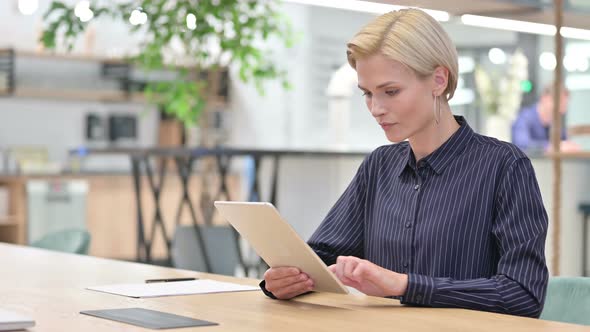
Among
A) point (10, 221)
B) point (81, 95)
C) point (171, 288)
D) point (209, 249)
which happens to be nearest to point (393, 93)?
point (171, 288)

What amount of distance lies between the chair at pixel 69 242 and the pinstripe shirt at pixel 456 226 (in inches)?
61.7

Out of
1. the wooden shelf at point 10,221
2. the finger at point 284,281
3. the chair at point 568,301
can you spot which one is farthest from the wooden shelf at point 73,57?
the chair at point 568,301

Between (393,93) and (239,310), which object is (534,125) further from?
(239,310)

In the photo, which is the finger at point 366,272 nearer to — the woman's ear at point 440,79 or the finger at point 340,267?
the finger at point 340,267

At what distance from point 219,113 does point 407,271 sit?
771 centimetres

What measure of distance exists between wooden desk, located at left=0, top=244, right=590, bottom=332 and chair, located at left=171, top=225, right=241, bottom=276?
8.38 ft

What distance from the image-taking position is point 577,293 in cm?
204

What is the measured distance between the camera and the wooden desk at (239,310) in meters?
1.72

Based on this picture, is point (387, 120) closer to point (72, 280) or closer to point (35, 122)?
point (72, 280)

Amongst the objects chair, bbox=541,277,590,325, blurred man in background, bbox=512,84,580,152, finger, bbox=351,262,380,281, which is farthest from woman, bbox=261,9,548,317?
blurred man in background, bbox=512,84,580,152

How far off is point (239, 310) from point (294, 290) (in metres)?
0.16

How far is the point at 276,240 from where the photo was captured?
6.40 feet

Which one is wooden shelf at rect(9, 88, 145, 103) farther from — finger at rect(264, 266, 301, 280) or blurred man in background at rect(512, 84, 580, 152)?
finger at rect(264, 266, 301, 280)

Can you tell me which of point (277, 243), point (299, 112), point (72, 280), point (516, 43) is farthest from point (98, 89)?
point (277, 243)
